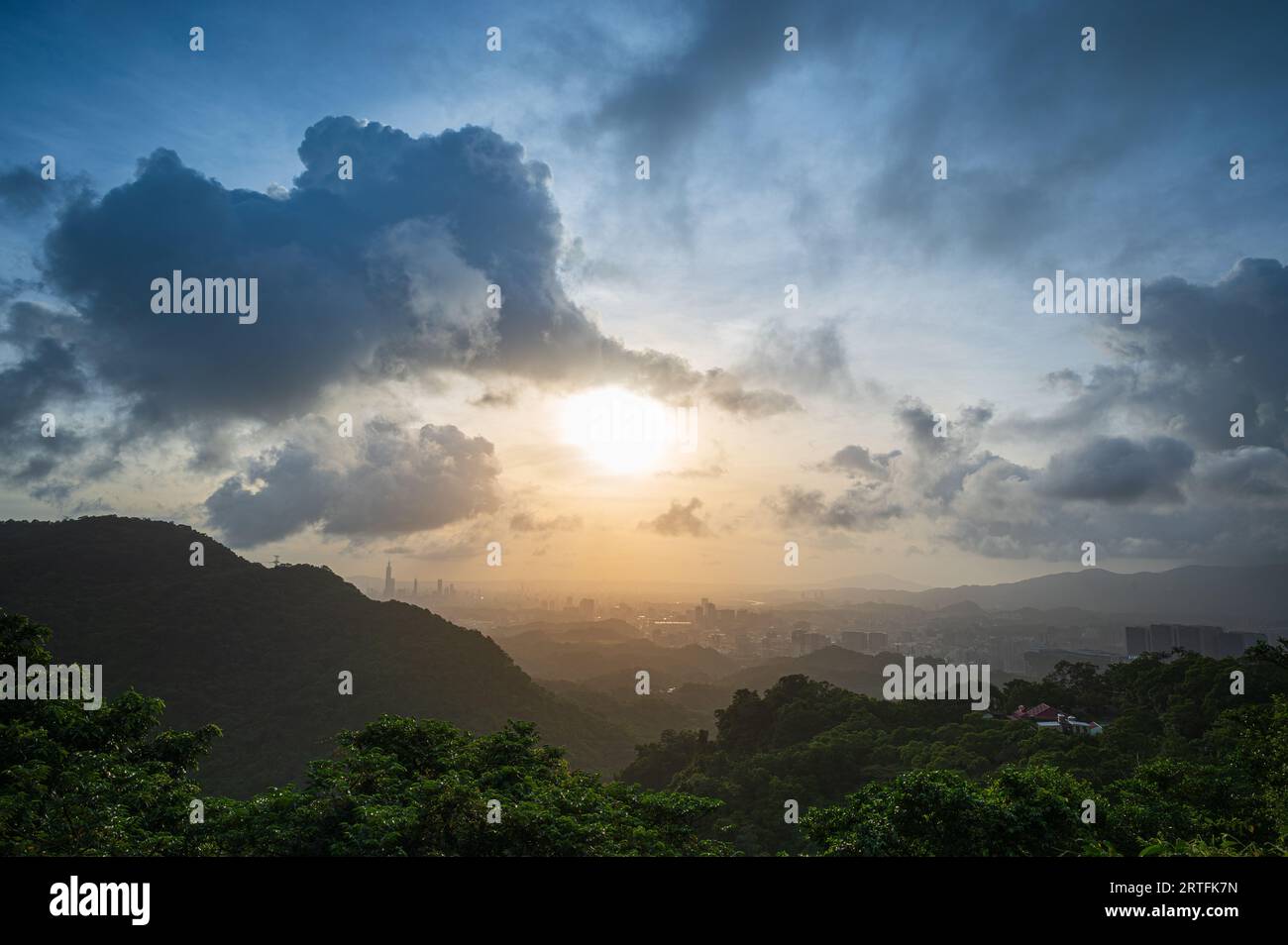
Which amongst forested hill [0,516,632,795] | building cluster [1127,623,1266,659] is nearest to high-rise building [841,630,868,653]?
building cluster [1127,623,1266,659]

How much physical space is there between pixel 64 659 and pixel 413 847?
6004 centimetres

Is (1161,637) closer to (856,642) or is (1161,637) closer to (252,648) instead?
(856,642)

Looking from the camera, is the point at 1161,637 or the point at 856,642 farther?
the point at 856,642

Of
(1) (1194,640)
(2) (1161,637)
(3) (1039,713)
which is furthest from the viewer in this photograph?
(2) (1161,637)

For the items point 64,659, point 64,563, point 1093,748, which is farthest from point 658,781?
point 64,563

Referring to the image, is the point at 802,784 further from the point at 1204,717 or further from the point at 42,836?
the point at 42,836

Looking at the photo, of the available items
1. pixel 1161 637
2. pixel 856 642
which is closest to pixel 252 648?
pixel 1161 637

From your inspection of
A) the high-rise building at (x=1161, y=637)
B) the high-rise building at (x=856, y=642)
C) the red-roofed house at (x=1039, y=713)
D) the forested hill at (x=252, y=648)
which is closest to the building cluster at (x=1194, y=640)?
the high-rise building at (x=1161, y=637)

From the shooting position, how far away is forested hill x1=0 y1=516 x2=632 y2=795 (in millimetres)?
52531

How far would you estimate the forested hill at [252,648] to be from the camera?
5253 centimetres

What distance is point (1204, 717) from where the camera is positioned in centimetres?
3139

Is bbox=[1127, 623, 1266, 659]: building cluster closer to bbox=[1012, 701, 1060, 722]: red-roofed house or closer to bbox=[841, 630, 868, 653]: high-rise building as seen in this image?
bbox=[1012, 701, 1060, 722]: red-roofed house

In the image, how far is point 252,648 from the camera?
6256 centimetres
